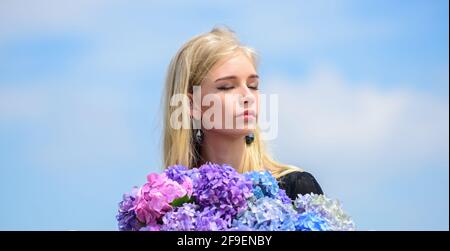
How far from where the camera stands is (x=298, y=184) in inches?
166

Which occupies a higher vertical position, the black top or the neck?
the neck

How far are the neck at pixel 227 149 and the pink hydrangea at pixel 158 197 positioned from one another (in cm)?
78

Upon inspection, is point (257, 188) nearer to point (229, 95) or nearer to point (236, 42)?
point (229, 95)

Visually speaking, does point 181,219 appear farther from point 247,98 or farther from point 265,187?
point 247,98

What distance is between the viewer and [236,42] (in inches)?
182

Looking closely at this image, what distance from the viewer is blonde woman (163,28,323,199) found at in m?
4.23

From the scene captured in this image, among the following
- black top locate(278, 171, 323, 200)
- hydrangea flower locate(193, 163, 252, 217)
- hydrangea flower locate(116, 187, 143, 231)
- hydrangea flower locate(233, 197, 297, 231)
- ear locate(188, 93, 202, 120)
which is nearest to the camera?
hydrangea flower locate(233, 197, 297, 231)

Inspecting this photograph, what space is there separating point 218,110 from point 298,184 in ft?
2.14

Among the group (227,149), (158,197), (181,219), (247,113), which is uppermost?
(247,113)

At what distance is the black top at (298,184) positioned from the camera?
4.18m

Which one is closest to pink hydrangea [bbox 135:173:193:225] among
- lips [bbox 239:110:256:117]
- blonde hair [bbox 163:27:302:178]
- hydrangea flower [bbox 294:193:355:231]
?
hydrangea flower [bbox 294:193:355:231]

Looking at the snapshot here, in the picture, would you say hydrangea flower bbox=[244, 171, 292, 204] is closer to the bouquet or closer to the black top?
the bouquet

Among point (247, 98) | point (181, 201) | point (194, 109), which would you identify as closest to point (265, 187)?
point (181, 201)
